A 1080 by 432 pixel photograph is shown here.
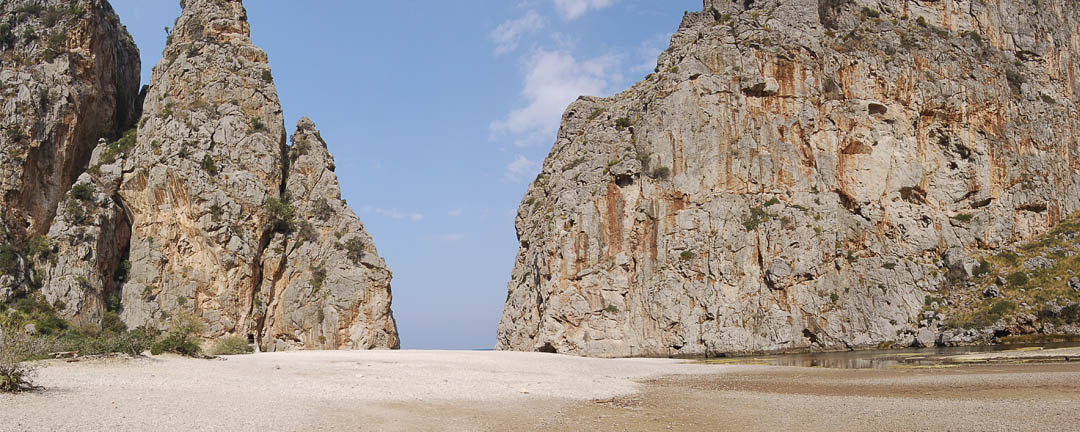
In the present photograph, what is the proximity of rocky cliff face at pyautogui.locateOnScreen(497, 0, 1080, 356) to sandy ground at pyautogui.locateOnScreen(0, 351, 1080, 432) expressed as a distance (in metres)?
25.5

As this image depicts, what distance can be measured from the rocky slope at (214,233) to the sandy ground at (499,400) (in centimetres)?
2681

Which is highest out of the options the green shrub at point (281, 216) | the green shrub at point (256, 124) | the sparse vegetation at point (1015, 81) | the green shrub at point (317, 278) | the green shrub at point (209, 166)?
the sparse vegetation at point (1015, 81)

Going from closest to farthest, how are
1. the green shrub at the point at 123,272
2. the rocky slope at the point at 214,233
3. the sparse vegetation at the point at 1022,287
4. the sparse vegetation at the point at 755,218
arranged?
the sparse vegetation at the point at 1022,287
the rocky slope at the point at 214,233
the green shrub at the point at 123,272
the sparse vegetation at the point at 755,218

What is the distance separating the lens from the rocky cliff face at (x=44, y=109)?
155ft

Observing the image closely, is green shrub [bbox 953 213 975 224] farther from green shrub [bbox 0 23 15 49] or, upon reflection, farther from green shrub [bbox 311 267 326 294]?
green shrub [bbox 0 23 15 49]

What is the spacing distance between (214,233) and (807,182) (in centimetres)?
4537

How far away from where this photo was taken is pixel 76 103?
51906 mm

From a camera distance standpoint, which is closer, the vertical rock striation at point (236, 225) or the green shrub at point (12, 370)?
the green shrub at point (12, 370)

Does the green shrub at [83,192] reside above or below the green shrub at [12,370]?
above

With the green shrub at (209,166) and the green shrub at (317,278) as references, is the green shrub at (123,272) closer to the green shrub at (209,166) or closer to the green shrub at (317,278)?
the green shrub at (209,166)

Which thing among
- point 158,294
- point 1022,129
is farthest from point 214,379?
point 1022,129

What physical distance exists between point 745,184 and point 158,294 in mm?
44548

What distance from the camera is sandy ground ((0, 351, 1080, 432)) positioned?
12.9 meters

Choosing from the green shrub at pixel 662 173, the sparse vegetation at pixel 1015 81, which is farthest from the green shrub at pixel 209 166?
the sparse vegetation at pixel 1015 81
